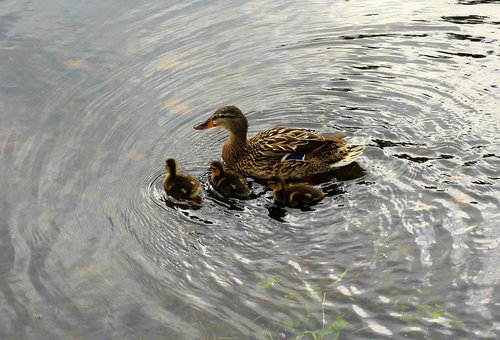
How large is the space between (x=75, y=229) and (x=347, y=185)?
7.10 ft

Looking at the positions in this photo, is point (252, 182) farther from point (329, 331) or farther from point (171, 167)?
point (329, 331)

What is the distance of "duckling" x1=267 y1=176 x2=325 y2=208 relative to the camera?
18.0 ft

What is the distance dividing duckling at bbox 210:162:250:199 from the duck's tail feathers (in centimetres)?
80

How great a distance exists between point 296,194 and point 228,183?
590mm

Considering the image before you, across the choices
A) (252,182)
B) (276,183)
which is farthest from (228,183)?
(252,182)

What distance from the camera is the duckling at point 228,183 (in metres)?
5.73

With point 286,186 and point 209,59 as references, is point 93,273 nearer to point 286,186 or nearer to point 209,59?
point 286,186

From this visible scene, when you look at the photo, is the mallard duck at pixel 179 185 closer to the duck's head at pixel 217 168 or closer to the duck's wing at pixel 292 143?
the duck's head at pixel 217 168

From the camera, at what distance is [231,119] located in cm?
627

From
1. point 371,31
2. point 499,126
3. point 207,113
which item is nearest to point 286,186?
point 207,113

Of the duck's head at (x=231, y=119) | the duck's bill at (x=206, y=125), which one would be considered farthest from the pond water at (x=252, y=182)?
the duck's head at (x=231, y=119)

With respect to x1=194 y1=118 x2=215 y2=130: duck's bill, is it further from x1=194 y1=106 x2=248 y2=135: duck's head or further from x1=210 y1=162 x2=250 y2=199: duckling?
x1=210 y1=162 x2=250 y2=199: duckling

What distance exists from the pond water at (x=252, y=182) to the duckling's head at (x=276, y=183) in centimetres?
14

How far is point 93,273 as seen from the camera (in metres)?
4.96
